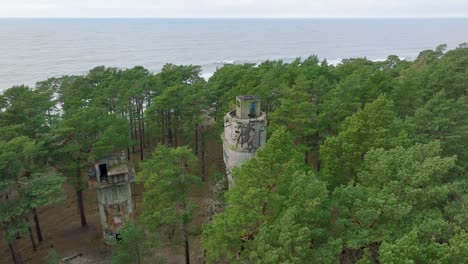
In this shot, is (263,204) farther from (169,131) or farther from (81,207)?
(169,131)

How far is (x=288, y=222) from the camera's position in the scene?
1020 centimetres

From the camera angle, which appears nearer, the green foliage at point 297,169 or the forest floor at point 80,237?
the green foliage at point 297,169

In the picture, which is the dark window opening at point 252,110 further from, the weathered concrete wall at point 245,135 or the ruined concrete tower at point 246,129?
the weathered concrete wall at point 245,135

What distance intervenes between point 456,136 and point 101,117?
1980 cm

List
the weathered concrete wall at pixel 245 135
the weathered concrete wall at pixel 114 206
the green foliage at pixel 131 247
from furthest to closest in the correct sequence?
the weathered concrete wall at pixel 114 206 < the weathered concrete wall at pixel 245 135 < the green foliage at pixel 131 247

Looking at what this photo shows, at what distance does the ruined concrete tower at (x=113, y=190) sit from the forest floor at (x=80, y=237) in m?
1.49

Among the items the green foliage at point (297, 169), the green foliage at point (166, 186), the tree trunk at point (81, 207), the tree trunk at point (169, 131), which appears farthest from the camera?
the tree trunk at point (169, 131)

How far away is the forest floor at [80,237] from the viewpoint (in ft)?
66.4

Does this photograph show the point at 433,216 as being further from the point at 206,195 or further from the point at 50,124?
the point at 50,124

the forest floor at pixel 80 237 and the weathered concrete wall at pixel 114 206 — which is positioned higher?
the weathered concrete wall at pixel 114 206

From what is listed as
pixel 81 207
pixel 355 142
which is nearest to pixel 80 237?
pixel 81 207

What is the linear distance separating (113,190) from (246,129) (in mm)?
8582

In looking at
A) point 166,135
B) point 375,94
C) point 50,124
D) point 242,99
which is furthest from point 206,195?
point 375,94

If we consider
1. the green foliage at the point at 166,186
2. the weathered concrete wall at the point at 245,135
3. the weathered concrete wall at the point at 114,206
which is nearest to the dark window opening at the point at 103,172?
the weathered concrete wall at the point at 114,206
